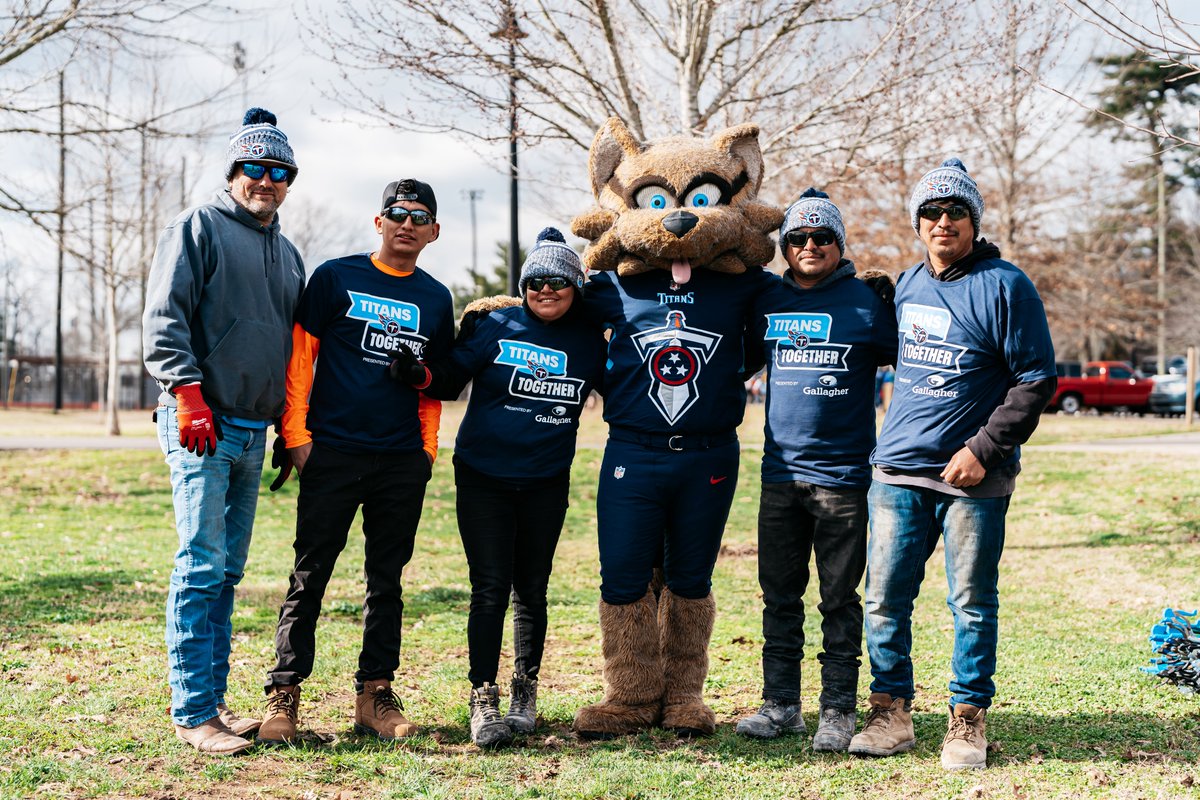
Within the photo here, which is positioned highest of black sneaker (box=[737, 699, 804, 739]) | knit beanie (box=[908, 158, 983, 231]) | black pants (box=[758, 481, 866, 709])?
knit beanie (box=[908, 158, 983, 231])

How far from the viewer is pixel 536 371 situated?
14.4 ft

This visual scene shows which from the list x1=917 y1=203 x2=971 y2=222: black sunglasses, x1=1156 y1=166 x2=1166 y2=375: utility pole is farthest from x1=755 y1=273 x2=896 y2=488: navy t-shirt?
x1=1156 y1=166 x2=1166 y2=375: utility pole

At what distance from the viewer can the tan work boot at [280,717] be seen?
4023mm

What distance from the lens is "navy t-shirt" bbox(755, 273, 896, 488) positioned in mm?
4207

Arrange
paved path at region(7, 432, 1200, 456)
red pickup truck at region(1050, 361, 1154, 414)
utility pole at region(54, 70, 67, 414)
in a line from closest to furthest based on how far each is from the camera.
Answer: utility pole at region(54, 70, 67, 414) → paved path at region(7, 432, 1200, 456) → red pickup truck at region(1050, 361, 1154, 414)

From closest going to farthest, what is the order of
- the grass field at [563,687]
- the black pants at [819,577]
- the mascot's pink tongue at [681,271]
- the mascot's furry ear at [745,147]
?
1. the grass field at [563,687]
2. the black pants at [819,577]
3. the mascot's pink tongue at [681,271]
4. the mascot's furry ear at [745,147]

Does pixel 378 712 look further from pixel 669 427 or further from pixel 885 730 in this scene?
pixel 885 730

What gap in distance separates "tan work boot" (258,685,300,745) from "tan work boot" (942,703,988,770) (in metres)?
2.60

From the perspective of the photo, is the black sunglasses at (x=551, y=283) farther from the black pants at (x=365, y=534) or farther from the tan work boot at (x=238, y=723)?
the tan work boot at (x=238, y=723)

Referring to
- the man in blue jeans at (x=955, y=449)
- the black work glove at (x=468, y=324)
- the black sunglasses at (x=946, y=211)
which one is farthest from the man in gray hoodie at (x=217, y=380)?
the black sunglasses at (x=946, y=211)

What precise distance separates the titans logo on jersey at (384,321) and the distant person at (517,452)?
0.26ft

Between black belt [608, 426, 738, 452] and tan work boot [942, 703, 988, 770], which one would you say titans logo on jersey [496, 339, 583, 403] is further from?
→ tan work boot [942, 703, 988, 770]

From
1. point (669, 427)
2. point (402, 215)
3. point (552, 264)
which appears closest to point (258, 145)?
point (402, 215)

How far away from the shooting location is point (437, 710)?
15.3 ft
